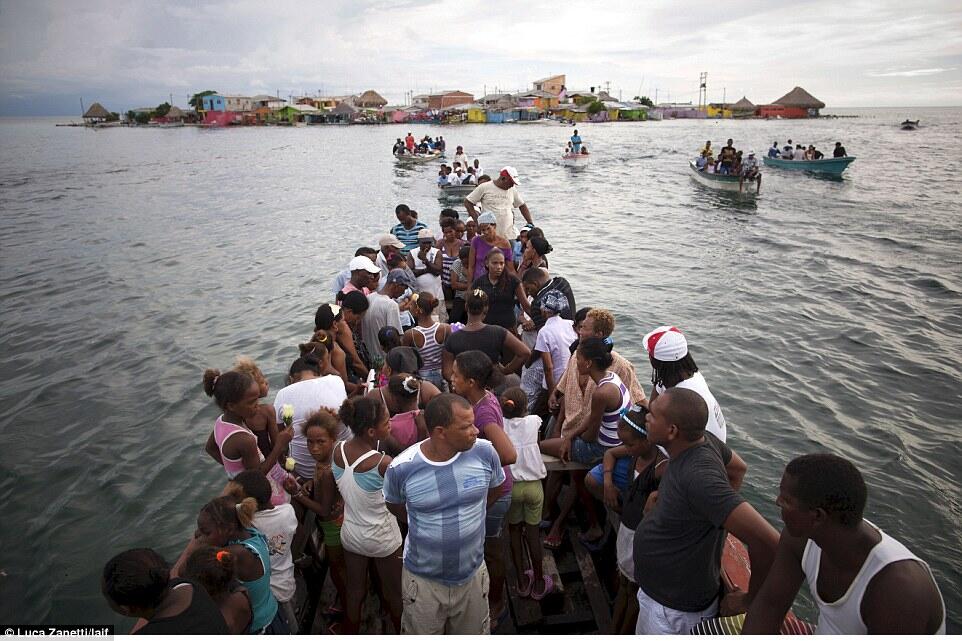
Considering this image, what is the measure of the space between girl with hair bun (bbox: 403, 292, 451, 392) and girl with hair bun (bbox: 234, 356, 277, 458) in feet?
5.47

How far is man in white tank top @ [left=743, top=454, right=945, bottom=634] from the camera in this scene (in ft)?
6.42

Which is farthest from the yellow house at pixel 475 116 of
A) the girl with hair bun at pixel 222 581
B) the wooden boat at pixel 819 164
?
the girl with hair bun at pixel 222 581

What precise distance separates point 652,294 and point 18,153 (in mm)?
80304

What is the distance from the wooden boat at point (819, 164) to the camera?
30833 mm

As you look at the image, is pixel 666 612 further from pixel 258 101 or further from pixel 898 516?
pixel 258 101

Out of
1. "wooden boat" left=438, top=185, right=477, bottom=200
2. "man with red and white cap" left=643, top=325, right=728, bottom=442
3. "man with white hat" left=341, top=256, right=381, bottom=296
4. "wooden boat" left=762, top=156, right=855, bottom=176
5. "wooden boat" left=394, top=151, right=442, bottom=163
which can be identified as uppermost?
"wooden boat" left=394, top=151, right=442, bottom=163

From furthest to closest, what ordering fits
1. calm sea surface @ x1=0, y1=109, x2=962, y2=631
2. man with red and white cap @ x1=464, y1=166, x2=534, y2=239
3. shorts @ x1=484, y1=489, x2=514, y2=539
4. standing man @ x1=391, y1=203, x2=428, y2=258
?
standing man @ x1=391, y1=203, x2=428, y2=258
man with red and white cap @ x1=464, y1=166, x2=534, y2=239
calm sea surface @ x1=0, y1=109, x2=962, y2=631
shorts @ x1=484, y1=489, x2=514, y2=539

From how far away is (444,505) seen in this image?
9.53 ft

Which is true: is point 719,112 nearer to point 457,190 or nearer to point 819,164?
point 819,164

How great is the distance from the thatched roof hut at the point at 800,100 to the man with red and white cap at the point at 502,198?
418 ft

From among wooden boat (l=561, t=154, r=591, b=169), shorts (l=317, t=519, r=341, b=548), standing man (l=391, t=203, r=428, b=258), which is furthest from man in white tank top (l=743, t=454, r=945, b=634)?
wooden boat (l=561, t=154, r=591, b=169)

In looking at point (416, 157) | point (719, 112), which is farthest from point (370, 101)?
point (416, 157)

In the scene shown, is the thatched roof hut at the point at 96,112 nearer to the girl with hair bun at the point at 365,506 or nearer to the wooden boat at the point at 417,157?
the wooden boat at the point at 417,157

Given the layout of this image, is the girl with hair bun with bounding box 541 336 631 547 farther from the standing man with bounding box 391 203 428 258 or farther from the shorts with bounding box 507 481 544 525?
the standing man with bounding box 391 203 428 258
